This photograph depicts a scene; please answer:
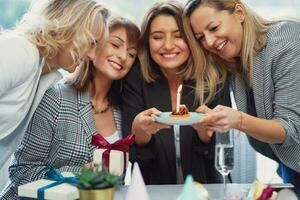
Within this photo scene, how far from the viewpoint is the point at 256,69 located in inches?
65.3

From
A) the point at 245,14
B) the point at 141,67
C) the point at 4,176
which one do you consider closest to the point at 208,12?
the point at 245,14

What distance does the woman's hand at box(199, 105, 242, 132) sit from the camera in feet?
4.73

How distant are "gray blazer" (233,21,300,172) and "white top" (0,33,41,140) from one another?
857mm

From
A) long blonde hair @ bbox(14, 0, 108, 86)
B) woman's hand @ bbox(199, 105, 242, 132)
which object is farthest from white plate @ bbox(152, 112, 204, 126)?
long blonde hair @ bbox(14, 0, 108, 86)

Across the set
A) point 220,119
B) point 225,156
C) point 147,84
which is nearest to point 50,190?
point 225,156

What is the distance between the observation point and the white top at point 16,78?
1.35m

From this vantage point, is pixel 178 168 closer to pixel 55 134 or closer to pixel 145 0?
pixel 55 134

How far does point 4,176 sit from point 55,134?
39.6 inches

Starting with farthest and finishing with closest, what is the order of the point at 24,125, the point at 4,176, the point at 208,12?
the point at 4,176, the point at 208,12, the point at 24,125

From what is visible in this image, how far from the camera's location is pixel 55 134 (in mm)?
1627

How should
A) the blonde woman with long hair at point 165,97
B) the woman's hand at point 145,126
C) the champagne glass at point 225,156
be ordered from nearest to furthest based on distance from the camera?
the champagne glass at point 225,156, the woman's hand at point 145,126, the blonde woman with long hair at point 165,97

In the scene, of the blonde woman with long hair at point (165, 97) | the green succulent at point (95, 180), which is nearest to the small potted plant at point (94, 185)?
the green succulent at point (95, 180)

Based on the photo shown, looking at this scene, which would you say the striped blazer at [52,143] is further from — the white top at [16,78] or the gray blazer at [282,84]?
the gray blazer at [282,84]

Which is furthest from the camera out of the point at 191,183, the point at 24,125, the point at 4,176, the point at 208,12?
the point at 4,176
